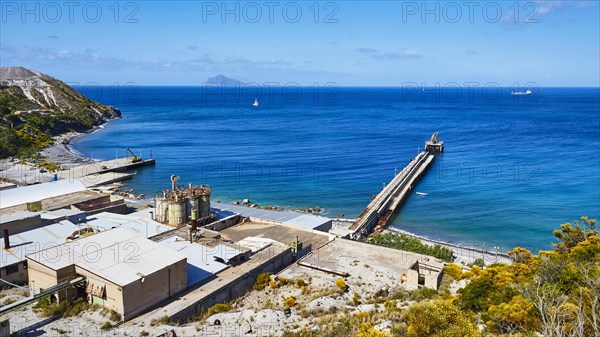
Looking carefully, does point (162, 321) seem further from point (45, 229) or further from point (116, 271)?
point (45, 229)

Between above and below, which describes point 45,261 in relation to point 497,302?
above

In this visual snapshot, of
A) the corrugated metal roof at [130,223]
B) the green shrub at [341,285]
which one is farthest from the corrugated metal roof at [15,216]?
the green shrub at [341,285]

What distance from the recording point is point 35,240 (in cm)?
2784

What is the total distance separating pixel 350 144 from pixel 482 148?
2687cm

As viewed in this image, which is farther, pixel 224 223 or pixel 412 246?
pixel 412 246

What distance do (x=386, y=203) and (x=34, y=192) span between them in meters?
34.2

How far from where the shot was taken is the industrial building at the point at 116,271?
2122cm

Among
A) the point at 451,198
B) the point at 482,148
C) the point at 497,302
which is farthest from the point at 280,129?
the point at 497,302

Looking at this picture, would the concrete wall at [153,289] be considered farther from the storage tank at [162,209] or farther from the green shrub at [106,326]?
the storage tank at [162,209]

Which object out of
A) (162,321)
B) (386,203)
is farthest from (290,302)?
(386,203)

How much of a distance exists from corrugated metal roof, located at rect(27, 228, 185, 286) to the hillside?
55.5m

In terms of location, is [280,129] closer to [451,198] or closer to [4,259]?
[451,198]

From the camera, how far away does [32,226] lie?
30.3 meters

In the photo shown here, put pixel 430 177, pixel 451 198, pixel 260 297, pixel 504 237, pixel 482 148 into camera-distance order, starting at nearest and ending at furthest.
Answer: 1. pixel 260 297
2. pixel 504 237
3. pixel 451 198
4. pixel 430 177
5. pixel 482 148
